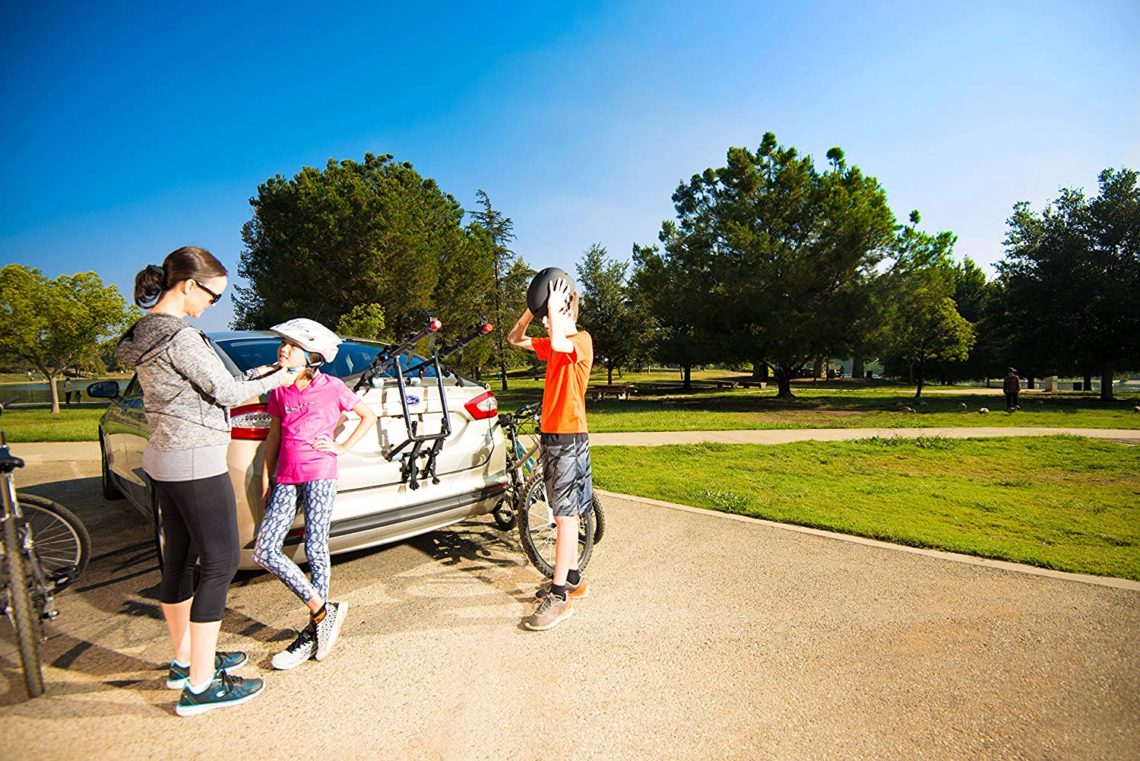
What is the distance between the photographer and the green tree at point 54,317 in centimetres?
2192

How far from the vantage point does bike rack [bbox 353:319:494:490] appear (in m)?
3.27

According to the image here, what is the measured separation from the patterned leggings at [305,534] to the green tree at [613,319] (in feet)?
88.4

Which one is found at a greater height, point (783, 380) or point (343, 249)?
point (343, 249)

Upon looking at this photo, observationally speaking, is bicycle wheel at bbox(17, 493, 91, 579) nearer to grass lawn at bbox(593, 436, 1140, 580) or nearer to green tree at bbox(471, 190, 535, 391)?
grass lawn at bbox(593, 436, 1140, 580)

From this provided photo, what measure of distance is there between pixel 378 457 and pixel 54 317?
28746 mm

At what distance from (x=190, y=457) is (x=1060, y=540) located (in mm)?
6292

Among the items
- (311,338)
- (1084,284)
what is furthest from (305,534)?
(1084,284)

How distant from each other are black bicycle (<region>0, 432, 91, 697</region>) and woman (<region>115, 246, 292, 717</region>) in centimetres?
63

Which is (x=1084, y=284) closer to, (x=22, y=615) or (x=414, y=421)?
(x=414, y=421)

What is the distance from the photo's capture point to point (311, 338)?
8.59 feet

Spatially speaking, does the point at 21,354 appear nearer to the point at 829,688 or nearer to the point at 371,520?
the point at 371,520

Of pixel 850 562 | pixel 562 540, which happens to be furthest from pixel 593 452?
pixel 562 540

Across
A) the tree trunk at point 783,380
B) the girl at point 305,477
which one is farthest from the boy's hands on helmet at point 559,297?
the tree trunk at point 783,380

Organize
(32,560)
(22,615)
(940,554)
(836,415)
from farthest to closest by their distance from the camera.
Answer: (836,415) < (940,554) < (32,560) < (22,615)
